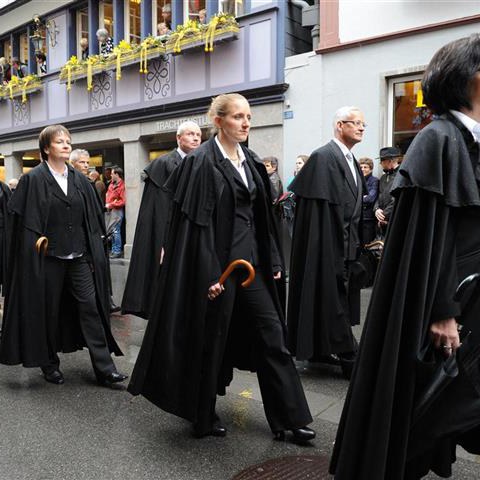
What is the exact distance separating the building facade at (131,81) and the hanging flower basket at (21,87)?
37 millimetres

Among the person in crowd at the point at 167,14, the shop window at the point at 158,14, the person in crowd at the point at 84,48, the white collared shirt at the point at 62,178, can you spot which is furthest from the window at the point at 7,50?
the white collared shirt at the point at 62,178

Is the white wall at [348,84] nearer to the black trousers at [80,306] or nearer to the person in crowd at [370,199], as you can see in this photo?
the person in crowd at [370,199]

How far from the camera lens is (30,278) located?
4477mm

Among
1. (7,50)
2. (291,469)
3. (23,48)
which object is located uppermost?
(7,50)

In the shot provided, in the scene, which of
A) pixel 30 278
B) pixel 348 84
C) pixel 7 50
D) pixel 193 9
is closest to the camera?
pixel 30 278

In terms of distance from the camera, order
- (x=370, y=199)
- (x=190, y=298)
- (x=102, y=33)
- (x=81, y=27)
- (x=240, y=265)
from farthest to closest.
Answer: (x=81, y=27) → (x=102, y=33) → (x=370, y=199) → (x=190, y=298) → (x=240, y=265)

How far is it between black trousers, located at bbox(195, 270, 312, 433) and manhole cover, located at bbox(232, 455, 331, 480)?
192 millimetres

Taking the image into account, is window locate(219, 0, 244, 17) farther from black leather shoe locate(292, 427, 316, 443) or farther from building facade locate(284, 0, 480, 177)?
black leather shoe locate(292, 427, 316, 443)

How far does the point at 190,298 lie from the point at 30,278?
1694 millimetres

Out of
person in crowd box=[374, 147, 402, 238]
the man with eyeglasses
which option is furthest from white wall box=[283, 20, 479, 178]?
the man with eyeglasses

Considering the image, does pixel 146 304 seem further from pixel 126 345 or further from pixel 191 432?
pixel 191 432

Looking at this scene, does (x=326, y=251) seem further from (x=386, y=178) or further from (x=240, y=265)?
(x=386, y=178)

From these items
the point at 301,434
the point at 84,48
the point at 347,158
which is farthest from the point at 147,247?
the point at 84,48

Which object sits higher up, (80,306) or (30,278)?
(30,278)
